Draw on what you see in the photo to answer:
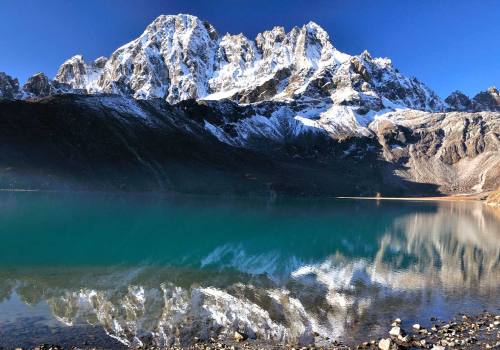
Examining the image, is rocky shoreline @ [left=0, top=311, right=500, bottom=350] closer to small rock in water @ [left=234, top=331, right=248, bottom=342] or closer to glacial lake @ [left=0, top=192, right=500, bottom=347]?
small rock in water @ [left=234, top=331, right=248, bottom=342]

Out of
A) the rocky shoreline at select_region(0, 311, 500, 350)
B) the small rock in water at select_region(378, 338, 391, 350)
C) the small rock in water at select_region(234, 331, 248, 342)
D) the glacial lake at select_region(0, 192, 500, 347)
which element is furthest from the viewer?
the glacial lake at select_region(0, 192, 500, 347)

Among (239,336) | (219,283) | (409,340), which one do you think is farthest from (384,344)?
(219,283)

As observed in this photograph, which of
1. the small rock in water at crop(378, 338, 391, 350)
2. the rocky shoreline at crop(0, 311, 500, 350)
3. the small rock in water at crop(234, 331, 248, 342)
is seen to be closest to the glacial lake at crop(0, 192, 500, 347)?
the rocky shoreline at crop(0, 311, 500, 350)

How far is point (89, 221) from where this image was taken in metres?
84.2

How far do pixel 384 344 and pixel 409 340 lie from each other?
2193 mm

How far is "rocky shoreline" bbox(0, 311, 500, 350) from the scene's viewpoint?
2434cm

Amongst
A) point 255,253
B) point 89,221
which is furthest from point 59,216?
point 255,253

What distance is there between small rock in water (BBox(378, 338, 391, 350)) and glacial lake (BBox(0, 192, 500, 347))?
7.11ft

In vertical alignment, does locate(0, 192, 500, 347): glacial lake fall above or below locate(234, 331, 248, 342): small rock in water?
above

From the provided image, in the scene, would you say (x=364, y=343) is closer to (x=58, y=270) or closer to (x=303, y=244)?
(x=58, y=270)

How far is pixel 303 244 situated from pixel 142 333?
150ft

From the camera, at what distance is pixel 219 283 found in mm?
39812

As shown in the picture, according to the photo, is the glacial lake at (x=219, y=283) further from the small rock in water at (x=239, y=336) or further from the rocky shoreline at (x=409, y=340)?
the small rock in water at (x=239, y=336)

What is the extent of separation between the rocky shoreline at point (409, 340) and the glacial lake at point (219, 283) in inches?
38.0
